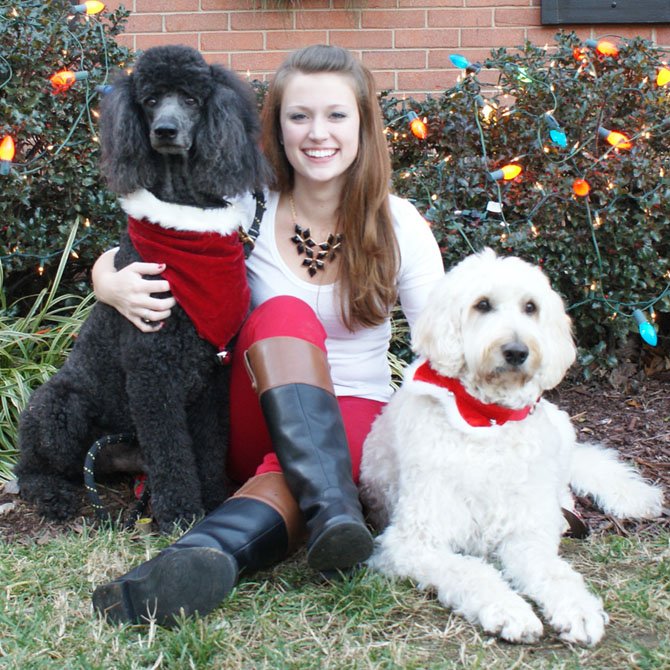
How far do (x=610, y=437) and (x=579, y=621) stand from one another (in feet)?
5.81

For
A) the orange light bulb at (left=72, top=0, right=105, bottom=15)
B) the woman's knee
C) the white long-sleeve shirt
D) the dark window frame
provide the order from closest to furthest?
the woman's knee < the white long-sleeve shirt < the orange light bulb at (left=72, top=0, right=105, bottom=15) < the dark window frame

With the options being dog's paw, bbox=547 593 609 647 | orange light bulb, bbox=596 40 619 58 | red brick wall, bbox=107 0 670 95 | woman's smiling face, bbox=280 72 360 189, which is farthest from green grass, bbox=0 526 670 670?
red brick wall, bbox=107 0 670 95

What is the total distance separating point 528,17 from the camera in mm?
5188

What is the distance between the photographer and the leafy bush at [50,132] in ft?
12.1

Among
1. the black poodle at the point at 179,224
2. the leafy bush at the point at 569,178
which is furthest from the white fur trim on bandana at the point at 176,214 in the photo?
the leafy bush at the point at 569,178

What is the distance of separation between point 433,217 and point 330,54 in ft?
3.80

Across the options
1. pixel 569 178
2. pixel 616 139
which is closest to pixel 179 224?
pixel 569 178

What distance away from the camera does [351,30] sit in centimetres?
524

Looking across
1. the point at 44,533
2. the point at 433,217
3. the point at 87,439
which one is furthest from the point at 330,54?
the point at 44,533

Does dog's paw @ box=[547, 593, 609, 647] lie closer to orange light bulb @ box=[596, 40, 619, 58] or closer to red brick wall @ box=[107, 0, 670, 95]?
orange light bulb @ box=[596, 40, 619, 58]

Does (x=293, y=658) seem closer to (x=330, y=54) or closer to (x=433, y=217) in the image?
(x=330, y=54)

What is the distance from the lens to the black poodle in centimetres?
253

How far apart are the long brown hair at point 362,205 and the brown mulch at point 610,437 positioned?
1024mm

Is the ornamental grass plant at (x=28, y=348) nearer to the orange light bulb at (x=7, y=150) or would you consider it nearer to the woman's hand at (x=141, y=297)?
the orange light bulb at (x=7, y=150)
